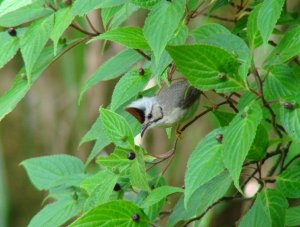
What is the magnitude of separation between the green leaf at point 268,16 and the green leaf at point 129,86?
26 cm

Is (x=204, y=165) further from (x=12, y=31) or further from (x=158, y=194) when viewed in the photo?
(x=12, y=31)

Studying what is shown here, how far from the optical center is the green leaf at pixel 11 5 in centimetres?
129

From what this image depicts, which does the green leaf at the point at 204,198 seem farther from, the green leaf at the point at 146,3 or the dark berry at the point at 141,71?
the green leaf at the point at 146,3

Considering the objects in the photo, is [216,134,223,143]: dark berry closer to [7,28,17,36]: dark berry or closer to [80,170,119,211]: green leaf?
[80,170,119,211]: green leaf

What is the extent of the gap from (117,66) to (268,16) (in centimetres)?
37

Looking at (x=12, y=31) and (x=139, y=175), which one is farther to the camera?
(x=12, y=31)

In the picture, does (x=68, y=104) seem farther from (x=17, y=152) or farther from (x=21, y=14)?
Answer: (x=21, y=14)

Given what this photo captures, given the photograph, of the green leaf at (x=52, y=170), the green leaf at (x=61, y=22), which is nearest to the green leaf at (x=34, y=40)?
the green leaf at (x=61, y=22)

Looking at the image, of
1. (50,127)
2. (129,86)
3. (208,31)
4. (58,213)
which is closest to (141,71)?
(129,86)

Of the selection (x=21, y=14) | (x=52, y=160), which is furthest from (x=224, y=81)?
(x=52, y=160)

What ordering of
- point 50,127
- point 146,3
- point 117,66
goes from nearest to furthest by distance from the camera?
point 146,3
point 117,66
point 50,127

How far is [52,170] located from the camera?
1.68 meters

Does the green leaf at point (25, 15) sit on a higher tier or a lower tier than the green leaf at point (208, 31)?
higher

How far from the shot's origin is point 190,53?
1160 mm
